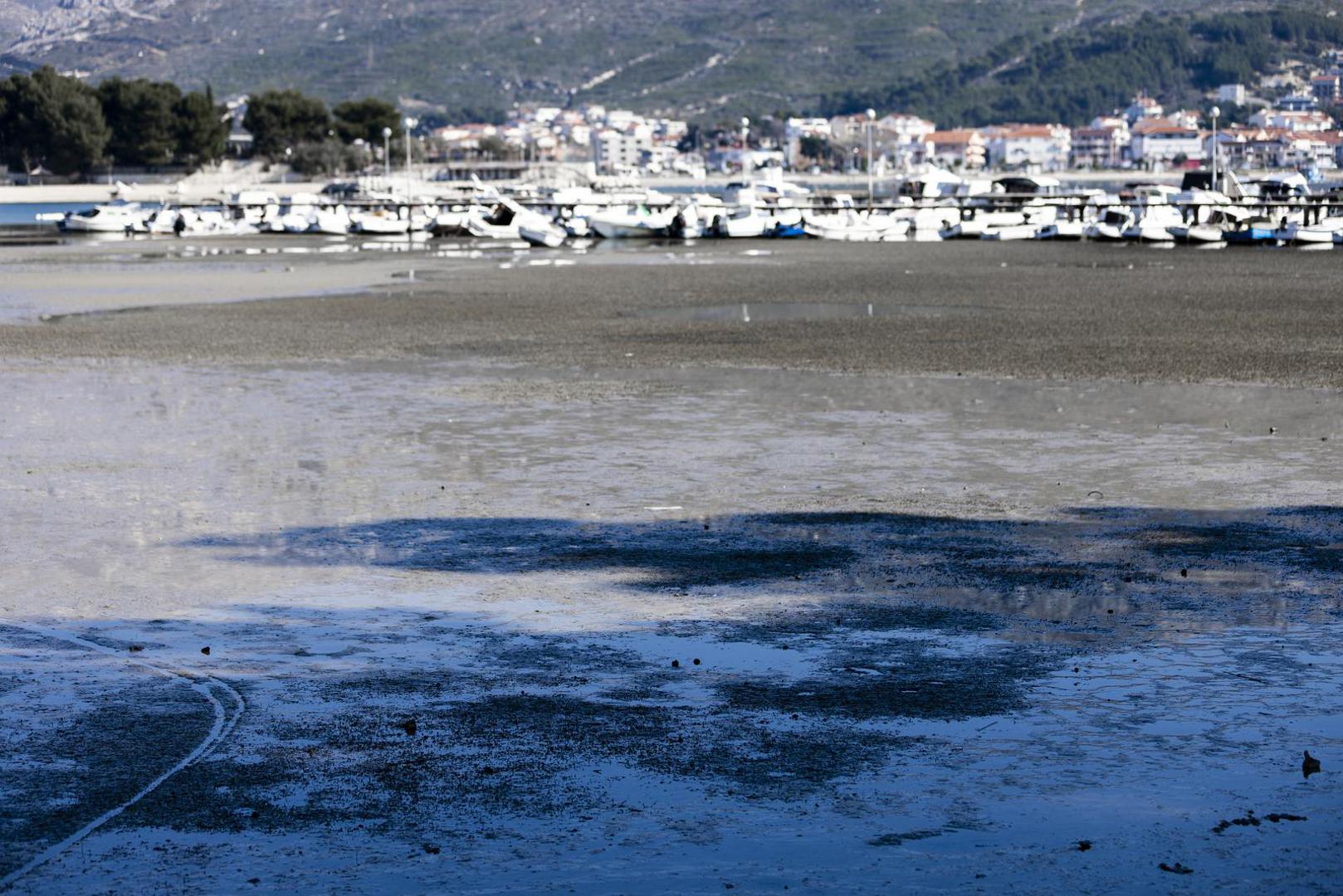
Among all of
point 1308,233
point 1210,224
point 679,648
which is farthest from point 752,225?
point 679,648

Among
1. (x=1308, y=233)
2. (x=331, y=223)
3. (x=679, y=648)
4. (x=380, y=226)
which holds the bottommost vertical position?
(x=679, y=648)

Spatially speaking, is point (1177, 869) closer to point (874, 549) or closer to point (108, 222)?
point (874, 549)

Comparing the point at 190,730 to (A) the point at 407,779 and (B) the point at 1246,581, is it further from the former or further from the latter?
(B) the point at 1246,581

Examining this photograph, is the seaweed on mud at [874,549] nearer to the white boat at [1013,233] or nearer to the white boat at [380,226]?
the white boat at [1013,233]

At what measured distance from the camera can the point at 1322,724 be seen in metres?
7.71

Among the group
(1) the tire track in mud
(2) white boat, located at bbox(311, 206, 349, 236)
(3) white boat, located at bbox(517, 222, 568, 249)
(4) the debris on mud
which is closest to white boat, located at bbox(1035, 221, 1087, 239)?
(3) white boat, located at bbox(517, 222, 568, 249)

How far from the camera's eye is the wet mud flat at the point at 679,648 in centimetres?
641

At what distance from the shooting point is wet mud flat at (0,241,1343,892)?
21.0 ft

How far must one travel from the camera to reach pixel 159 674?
870 cm

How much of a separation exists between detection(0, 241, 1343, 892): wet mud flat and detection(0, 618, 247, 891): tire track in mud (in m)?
0.04

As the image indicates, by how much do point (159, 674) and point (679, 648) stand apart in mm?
2534

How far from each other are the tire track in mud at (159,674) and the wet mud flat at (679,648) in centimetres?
4

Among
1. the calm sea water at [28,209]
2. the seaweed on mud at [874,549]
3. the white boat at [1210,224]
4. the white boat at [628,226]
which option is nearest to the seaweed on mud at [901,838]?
the seaweed on mud at [874,549]

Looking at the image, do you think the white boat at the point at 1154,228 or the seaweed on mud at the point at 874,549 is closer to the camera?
the seaweed on mud at the point at 874,549
